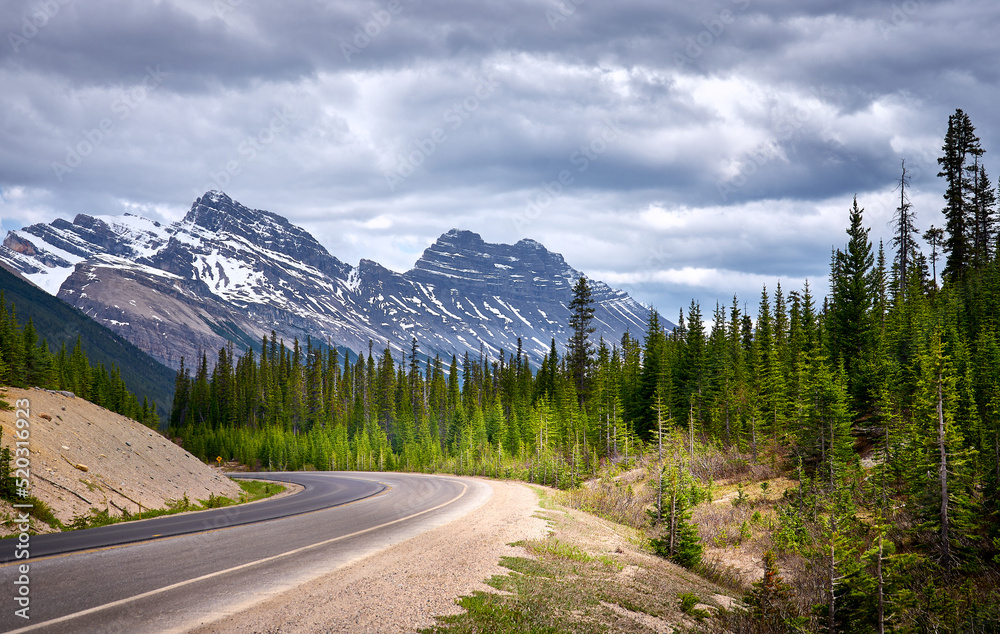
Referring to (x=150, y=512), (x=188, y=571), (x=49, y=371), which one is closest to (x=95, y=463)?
(x=150, y=512)

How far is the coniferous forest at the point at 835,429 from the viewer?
15.9m

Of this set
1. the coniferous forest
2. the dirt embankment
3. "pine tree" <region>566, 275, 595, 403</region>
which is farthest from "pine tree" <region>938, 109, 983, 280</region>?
the dirt embankment

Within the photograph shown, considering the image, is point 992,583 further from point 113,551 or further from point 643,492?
point 113,551

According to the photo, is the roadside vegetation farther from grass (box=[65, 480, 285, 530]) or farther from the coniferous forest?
grass (box=[65, 480, 285, 530])

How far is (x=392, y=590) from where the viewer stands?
966 cm

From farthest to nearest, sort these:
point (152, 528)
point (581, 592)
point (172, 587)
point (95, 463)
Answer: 1. point (95, 463)
2. point (152, 528)
3. point (581, 592)
4. point (172, 587)

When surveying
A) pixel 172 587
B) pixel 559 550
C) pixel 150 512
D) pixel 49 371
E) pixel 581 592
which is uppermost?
pixel 49 371

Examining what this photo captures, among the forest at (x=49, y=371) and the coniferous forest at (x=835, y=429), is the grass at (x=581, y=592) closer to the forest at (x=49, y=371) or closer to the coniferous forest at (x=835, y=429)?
the coniferous forest at (x=835, y=429)

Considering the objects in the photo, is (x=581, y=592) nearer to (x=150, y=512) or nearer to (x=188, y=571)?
(x=188, y=571)

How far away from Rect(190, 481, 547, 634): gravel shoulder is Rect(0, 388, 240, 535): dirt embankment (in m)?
9.89

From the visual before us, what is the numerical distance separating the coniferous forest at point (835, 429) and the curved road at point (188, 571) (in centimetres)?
881

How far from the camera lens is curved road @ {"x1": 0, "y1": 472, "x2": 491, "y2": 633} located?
25.1 feet

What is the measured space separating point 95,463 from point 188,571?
13989mm

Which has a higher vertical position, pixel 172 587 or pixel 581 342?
pixel 581 342
